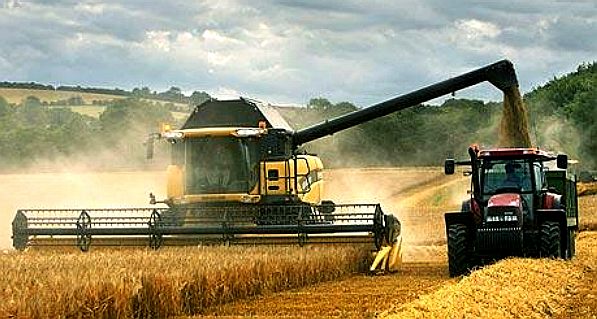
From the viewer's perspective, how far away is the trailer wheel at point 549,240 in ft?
57.0

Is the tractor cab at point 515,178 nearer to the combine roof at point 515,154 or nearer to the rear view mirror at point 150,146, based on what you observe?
the combine roof at point 515,154

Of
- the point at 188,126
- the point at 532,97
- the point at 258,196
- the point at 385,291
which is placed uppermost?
the point at 532,97

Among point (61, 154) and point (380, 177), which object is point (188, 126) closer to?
point (380, 177)

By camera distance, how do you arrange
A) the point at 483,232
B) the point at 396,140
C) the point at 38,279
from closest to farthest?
the point at 38,279
the point at 483,232
the point at 396,140

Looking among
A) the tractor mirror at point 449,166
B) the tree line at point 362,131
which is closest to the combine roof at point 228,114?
the tractor mirror at point 449,166

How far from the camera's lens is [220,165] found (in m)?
20.1

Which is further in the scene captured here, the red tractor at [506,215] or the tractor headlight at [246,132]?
the tractor headlight at [246,132]

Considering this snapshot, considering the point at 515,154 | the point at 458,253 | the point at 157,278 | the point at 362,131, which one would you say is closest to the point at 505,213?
the point at 458,253

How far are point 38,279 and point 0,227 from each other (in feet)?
77.7

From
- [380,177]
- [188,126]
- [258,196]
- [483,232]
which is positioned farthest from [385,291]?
[380,177]

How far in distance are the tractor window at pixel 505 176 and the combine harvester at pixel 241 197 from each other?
186 cm

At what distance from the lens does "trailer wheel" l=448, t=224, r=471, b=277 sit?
17.4m

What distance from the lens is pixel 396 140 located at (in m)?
59.0

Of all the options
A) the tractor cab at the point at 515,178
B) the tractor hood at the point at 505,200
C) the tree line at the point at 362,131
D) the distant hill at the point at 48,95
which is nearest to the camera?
the tractor hood at the point at 505,200
